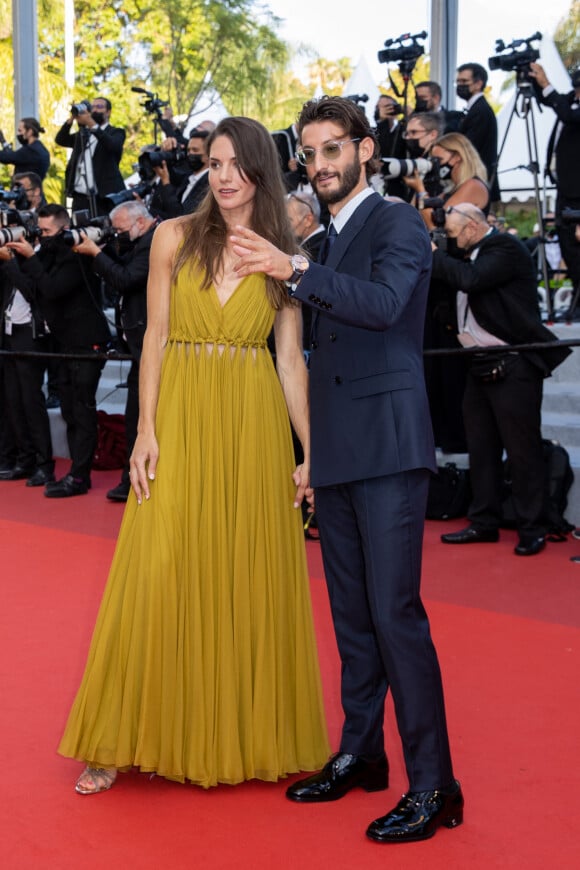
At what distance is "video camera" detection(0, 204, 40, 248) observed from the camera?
779 cm

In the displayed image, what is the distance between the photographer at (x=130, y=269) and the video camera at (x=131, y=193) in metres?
0.80

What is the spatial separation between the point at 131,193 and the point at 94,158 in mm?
2004

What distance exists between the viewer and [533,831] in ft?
9.68

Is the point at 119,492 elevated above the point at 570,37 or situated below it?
below

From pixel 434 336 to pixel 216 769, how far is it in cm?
476

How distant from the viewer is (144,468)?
3211 mm

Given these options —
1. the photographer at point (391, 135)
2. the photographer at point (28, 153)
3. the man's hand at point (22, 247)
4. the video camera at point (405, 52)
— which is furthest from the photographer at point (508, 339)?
the photographer at point (28, 153)

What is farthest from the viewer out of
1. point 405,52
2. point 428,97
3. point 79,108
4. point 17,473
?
point 79,108

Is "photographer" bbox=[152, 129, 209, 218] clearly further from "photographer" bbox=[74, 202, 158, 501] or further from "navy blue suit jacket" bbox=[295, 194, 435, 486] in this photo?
"navy blue suit jacket" bbox=[295, 194, 435, 486]

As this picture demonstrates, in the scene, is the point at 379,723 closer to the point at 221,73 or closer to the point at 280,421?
the point at 280,421

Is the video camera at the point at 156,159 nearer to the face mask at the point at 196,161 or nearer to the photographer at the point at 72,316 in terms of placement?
the face mask at the point at 196,161

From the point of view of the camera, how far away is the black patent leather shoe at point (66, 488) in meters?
7.98

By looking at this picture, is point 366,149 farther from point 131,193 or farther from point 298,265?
point 131,193

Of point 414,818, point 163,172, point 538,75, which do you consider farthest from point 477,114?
point 414,818
